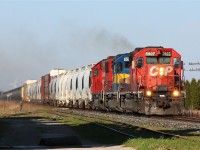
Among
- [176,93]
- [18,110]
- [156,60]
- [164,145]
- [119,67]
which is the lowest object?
[164,145]

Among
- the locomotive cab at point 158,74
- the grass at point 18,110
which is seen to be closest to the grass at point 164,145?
the locomotive cab at point 158,74

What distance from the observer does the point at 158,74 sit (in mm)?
24531

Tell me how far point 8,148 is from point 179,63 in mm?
14648

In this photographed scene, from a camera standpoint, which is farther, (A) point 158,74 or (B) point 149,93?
(A) point 158,74

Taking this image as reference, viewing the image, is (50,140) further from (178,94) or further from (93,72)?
(93,72)

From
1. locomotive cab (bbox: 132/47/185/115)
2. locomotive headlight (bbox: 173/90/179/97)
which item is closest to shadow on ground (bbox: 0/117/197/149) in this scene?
locomotive cab (bbox: 132/47/185/115)

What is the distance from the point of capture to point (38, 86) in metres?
67.4

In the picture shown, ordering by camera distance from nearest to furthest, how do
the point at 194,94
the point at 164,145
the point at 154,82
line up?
the point at 164,145 < the point at 154,82 < the point at 194,94

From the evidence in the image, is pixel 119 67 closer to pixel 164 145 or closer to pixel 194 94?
pixel 164 145

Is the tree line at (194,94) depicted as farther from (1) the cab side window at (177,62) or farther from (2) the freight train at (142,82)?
(1) the cab side window at (177,62)

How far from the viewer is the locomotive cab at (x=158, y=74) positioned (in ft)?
77.5

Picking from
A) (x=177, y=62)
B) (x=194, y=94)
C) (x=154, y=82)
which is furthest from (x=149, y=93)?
(x=194, y=94)

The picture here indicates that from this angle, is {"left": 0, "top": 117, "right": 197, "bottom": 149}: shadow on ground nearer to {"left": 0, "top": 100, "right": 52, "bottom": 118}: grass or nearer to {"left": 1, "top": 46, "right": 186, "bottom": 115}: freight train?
{"left": 1, "top": 46, "right": 186, "bottom": 115}: freight train

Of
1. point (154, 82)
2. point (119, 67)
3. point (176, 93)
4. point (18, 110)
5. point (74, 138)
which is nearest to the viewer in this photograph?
point (74, 138)
